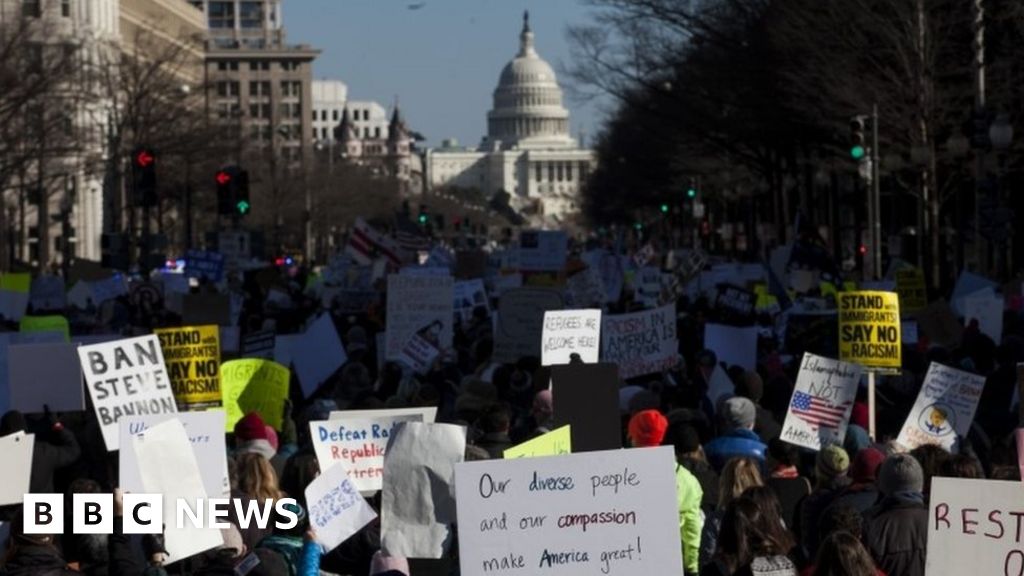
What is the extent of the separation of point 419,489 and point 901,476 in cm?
192

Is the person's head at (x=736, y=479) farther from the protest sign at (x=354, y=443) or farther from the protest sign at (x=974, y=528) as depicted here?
the protest sign at (x=974, y=528)

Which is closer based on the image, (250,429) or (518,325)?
(250,429)

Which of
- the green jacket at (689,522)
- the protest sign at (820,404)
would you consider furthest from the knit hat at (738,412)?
the green jacket at (689,522)

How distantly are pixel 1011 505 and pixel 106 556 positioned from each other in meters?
3.78

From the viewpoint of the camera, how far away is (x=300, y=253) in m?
102

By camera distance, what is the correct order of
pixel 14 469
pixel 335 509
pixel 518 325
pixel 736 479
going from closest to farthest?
pixel 335 509
pixel 736 479
pixel 14 469
pixel 518 325

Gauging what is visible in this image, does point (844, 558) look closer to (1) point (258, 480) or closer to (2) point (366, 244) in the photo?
(1) point (258, 480)

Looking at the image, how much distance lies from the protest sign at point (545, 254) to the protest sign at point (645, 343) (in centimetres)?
1903

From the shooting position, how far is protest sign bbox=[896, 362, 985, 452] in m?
14.1

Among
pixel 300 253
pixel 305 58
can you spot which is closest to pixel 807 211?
pixel 300 253

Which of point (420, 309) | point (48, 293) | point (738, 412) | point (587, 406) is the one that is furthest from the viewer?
point (48, 293)

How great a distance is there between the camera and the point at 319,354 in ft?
67.5

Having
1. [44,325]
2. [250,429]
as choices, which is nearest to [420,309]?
[44,325]

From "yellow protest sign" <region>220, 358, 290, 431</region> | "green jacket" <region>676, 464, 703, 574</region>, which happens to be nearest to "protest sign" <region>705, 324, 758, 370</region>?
"yellow protest sign" <region>220, 358, 290, 431</region>
